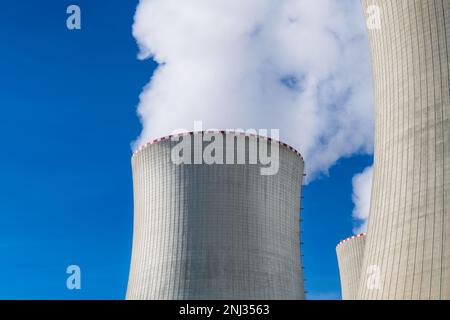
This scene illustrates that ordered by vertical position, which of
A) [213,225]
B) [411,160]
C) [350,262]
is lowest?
[411,160]

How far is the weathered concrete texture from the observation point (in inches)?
278

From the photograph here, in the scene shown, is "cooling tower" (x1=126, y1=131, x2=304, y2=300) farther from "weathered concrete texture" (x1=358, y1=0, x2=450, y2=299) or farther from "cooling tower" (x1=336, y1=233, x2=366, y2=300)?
"cooling tower" (x1=336, y1=233, x2=366, y2=300)

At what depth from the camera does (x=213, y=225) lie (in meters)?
13.3

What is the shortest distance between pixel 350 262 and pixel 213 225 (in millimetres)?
8334

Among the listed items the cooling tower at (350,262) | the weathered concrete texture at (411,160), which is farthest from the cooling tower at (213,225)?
the cooling tower at (350,262)

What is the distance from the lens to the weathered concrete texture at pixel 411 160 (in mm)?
7059

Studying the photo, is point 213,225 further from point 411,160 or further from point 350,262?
point 350,262

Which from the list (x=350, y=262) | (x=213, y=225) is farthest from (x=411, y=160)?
(x=350, y=262)

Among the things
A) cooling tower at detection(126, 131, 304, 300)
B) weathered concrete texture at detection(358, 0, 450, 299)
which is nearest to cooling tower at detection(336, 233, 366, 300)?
cooling tower at detection(126, 131, 304, 300)

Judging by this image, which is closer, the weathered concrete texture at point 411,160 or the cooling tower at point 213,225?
the weathered concrete texture at point 411,160

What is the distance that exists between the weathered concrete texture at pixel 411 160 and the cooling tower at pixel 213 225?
543 cm

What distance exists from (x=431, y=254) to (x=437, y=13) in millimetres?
2930

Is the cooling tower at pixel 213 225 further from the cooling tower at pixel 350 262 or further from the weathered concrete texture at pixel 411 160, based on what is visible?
the cooling tower at pixel 350 262
